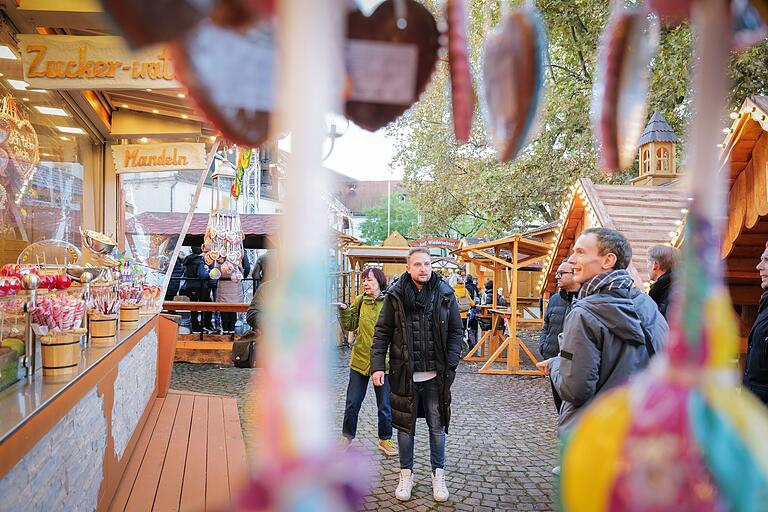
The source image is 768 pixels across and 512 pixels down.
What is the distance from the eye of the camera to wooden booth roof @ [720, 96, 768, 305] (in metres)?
2.92

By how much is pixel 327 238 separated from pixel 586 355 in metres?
2.22

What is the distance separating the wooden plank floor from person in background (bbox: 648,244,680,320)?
2768 mm

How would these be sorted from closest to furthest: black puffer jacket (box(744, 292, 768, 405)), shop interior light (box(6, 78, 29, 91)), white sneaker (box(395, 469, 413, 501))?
black puffer jacket (box(744, 292, 768, 405)) → white sneaker (box(395, 469, 413, 501)) → shop interior light (box(6, 78, 29, 91))

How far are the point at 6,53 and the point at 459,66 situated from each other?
433 centimetres

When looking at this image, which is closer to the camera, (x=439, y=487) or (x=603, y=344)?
(x=603, y=344)

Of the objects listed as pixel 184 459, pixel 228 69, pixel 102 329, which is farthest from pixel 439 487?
pixel 228 69

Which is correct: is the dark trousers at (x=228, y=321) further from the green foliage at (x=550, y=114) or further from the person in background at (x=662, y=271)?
the person in background at (x=662, y=271)

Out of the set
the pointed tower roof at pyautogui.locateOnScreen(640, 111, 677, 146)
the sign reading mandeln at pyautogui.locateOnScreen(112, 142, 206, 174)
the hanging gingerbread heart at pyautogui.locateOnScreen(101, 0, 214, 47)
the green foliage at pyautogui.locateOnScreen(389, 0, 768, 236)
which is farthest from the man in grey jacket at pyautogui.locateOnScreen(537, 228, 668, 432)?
the sign reading mandeln at pyautogui.locateOnScreen(112, 142, 206, 174)

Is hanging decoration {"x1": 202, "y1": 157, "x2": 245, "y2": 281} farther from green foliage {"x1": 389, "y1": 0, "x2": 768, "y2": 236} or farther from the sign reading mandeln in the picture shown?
green foliage {"x1": 389, "y1": 0, "x2": 768, "y2": 236}

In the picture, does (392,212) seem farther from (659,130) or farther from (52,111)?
(52,111)

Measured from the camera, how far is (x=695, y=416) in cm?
39

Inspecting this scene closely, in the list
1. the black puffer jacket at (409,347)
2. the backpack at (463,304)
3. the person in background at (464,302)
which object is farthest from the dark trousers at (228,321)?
the black puffer jacket at (409,347)

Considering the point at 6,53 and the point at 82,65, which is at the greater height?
the point at 6,53

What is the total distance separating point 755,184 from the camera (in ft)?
10.2
